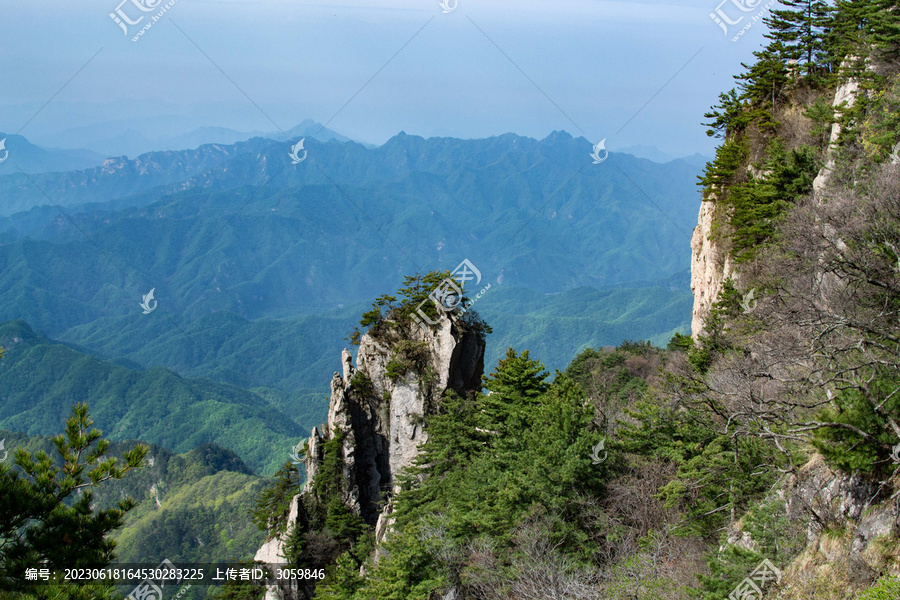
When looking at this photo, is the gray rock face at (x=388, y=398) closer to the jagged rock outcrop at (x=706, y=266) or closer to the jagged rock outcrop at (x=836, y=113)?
the jagged rock outcrop at (x=706, y=266)

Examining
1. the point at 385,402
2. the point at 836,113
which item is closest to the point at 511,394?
the point at 385,402

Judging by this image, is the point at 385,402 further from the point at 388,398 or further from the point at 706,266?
the point at 706,266

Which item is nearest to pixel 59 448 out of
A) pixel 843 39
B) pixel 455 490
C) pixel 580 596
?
pixel 580 596

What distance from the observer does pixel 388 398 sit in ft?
130

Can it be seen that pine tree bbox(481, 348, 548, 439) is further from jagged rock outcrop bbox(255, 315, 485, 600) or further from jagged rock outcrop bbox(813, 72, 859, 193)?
jagged rock outcrop bbox(813, 72, 859, 193)

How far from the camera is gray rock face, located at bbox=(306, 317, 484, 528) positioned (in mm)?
37656

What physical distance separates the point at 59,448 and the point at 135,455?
4.31ft

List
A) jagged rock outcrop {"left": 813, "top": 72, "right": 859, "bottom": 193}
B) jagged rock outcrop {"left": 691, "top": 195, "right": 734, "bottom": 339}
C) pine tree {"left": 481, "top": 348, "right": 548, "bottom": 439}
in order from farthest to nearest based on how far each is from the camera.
→ jagged rock outcrop {"left": 691, "top": 195, "right": 734, "bottom": 339} < pine tree {"left": 481, "top": 348, "right": 548, "bottom": 439} < jagged rock outcrop {"left": 813, "top": 72, "right": 859, "bottom": 193}

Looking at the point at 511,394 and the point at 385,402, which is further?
the point at 385,402

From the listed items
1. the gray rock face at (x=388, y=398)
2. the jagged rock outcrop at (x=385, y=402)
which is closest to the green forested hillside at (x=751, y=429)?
the jagged rock outcrop at (x=385, y=402)

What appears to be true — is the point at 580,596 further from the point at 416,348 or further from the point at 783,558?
the point at 416,348

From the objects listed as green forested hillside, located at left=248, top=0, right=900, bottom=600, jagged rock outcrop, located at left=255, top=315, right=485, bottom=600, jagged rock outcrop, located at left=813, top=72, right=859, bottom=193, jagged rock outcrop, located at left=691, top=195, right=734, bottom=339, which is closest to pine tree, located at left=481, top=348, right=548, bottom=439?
green forested hillside, located at left=248, top=0, right=900, bottom=600

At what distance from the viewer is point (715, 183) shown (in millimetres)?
30453

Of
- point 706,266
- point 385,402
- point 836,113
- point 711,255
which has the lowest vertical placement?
point 385,402
